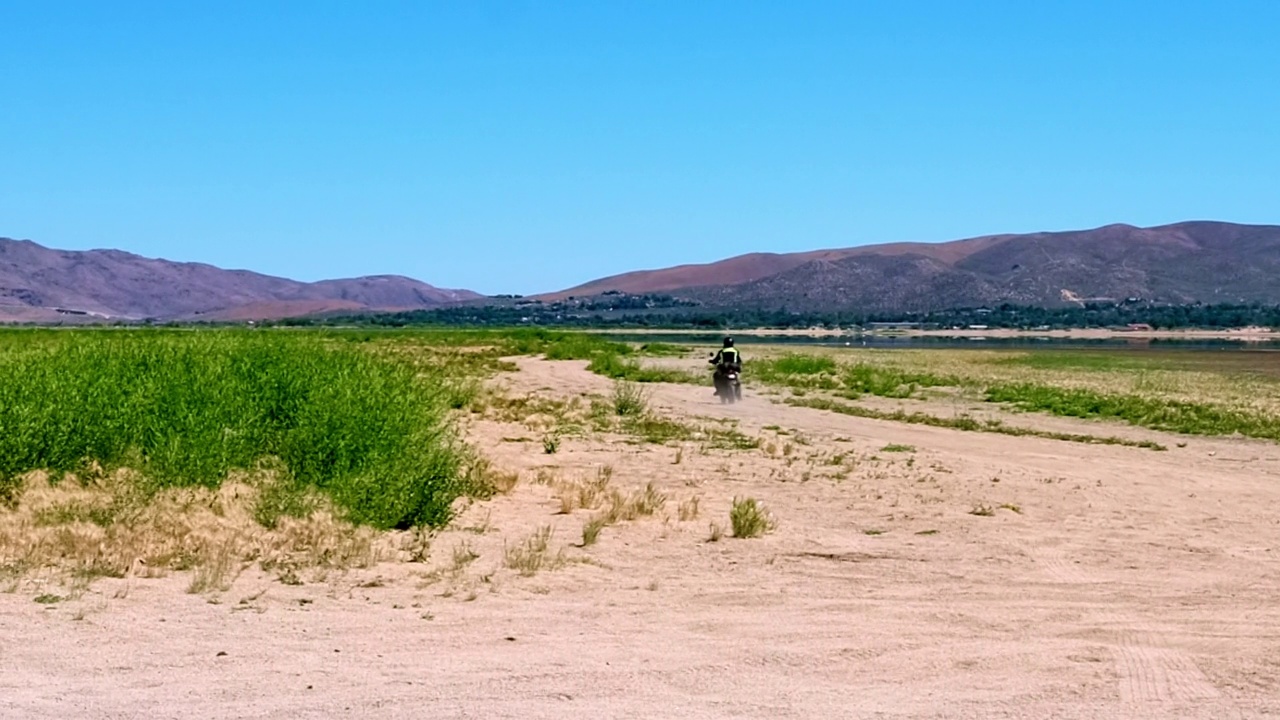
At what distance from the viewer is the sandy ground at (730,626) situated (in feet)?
23.0

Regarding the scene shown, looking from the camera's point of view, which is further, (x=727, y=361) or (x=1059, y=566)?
(x=727, y=361)

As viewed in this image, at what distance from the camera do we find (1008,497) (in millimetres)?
15320

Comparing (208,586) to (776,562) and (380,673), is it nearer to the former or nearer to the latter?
(380,673)

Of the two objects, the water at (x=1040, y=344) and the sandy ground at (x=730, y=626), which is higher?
the sandy ground at (x=730, y=626)

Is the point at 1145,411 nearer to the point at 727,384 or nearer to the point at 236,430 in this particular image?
the point at 727,384

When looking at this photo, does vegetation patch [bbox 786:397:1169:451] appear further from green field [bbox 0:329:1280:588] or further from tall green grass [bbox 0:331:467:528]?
tall green grass [bbox 0:331:467:528]

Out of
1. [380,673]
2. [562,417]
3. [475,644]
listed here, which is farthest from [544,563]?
[562,417]

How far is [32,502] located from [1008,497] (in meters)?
10.3

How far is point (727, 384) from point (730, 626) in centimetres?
2326

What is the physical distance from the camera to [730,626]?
873cm

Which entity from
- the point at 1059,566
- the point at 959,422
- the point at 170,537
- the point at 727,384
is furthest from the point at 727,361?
the point at 170,537

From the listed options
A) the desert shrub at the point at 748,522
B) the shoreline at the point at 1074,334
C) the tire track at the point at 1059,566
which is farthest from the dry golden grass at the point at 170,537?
the shoreline at the point at 1074,334

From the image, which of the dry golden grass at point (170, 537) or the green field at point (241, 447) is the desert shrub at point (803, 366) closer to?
the green field at point (241, 447)

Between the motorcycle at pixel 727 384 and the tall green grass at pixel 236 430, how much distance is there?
48.6ft
